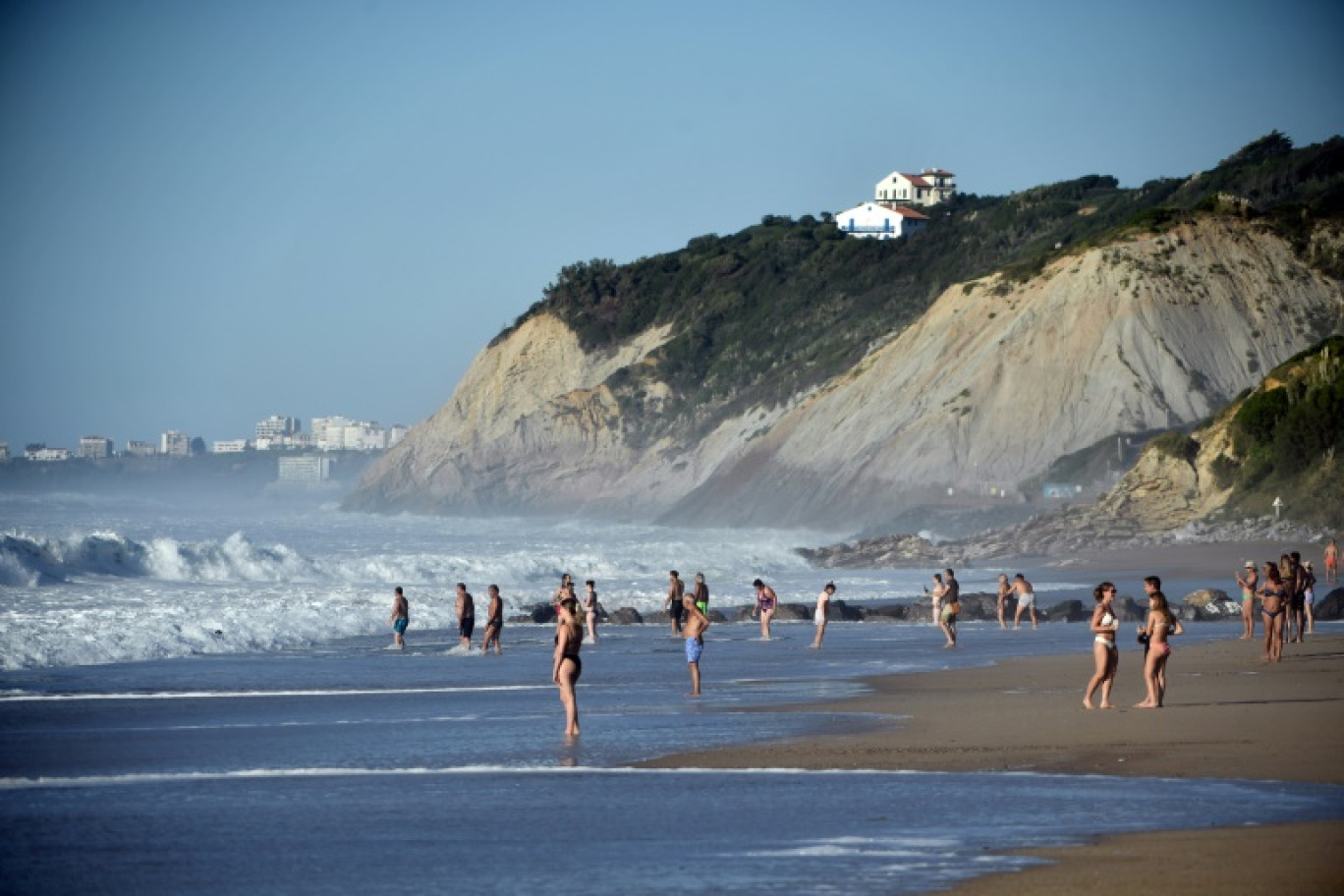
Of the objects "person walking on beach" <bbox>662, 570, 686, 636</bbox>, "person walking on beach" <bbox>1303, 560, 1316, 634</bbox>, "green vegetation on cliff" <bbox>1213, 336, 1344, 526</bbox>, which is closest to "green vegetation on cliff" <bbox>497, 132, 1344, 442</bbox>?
"green vegetation on cliff" <bbox>1213, 336, 1344, 526</bbox>

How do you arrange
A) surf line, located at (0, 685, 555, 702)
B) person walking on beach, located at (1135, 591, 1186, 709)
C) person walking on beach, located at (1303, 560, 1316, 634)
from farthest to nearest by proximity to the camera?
person walking on beach, located at (1303, 560, 1316, 634) < surf line, located at (0, 685, 555, 702) < person walking on beach, located at (1135, 591, 1186, 709)

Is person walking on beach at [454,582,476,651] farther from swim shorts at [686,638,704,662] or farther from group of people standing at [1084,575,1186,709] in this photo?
group of people standing at [1084,575,1186,709]

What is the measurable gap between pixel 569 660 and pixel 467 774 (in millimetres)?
2647

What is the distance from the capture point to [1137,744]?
50.9ft

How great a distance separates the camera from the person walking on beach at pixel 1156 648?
17933mm

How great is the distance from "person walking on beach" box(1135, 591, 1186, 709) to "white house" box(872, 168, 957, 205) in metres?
132

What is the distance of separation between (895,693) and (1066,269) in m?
54.2

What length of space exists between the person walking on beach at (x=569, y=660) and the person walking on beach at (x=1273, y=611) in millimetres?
9862

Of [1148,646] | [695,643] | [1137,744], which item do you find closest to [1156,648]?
[1148,646]

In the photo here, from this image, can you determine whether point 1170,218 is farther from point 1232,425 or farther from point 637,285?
point 637,285

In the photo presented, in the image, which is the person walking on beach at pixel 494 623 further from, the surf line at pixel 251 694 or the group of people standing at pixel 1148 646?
the group of people standing at pixel 1148 646

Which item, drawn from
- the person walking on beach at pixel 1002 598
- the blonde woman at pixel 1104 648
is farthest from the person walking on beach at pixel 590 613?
the blonde woman at pixel 1104 648

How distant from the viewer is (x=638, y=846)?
11.3 meters

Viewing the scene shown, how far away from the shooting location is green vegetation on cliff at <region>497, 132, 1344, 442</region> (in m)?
90.2
